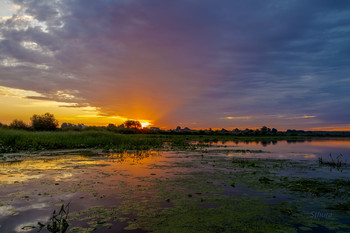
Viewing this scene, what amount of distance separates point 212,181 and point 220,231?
621cm

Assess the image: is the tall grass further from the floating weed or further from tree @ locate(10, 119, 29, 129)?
the floating weed

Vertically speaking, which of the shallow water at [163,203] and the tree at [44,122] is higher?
the tree at [44,122]

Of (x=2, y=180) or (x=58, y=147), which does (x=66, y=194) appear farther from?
(x=58, y=147)

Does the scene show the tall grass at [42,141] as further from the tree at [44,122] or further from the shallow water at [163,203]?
the tree at [44,122]

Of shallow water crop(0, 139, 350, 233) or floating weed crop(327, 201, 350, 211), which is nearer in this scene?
shallow water crop(0, 139, 350, 233)

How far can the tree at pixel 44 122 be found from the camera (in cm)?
5309

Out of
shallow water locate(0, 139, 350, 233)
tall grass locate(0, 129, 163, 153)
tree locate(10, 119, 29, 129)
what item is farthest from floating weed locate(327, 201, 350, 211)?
tree locate(10, 119, 29, 129)

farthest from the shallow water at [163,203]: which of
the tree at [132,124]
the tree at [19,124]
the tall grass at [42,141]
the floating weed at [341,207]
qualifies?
the tree at [132,124]

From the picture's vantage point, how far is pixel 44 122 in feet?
177

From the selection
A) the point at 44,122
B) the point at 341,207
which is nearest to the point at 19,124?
the point at 44,122

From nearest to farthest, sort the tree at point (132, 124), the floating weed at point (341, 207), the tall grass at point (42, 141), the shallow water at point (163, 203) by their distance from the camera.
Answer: the shallow water at point (163, 203) < the floating weed at point (341, 207) < the tall grass at point (42, 141) < the tree at point (132, 124)

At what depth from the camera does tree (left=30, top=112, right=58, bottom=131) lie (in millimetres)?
53094

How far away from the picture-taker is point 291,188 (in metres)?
11.0

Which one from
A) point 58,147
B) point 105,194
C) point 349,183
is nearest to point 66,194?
point 105,194
